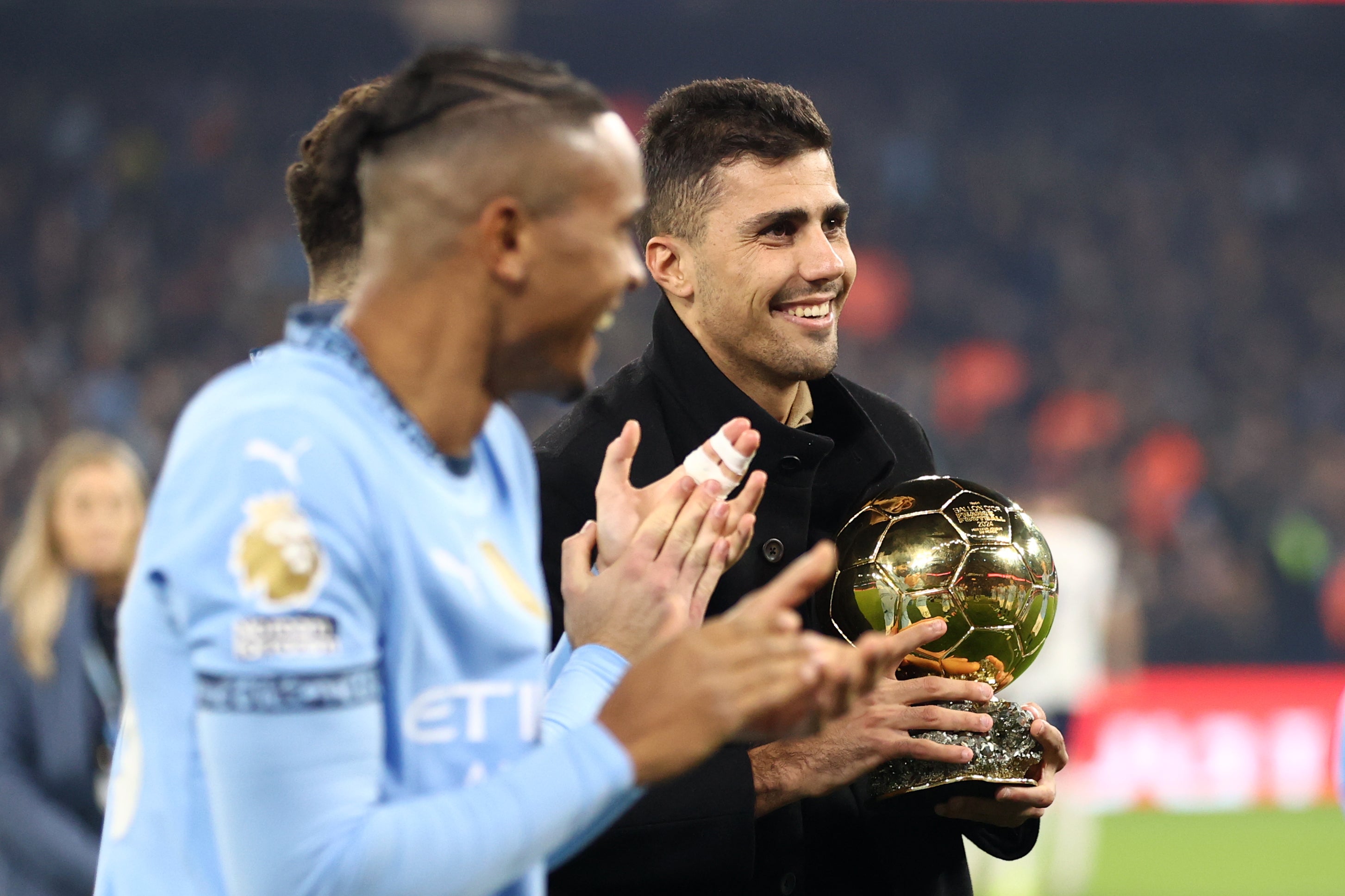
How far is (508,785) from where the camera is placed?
4.36 ft

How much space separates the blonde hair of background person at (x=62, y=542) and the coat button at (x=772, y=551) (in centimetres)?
244

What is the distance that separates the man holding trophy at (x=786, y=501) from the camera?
7.34 feet

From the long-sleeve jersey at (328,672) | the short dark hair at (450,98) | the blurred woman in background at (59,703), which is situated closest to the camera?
the long-sleeve jersey at (328,672)

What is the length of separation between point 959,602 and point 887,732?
0.22 metres

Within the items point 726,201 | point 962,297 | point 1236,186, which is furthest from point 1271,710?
point 726,201

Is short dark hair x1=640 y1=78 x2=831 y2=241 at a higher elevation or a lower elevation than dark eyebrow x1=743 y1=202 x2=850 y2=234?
higher

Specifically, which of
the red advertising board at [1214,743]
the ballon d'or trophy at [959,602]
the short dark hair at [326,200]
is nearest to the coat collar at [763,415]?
the ballon d'or trophy at [959,602]

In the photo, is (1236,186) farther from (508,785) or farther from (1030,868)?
(508,785)

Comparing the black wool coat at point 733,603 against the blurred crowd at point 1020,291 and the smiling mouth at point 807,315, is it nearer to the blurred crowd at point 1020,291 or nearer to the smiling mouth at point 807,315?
the smiling mouth at point 807,315

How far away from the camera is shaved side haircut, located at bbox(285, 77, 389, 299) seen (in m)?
1.60

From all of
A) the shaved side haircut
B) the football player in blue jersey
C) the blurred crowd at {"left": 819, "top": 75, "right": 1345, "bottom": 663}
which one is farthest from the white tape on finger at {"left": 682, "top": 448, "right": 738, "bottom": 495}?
the blurred crowd at {"left": 819, "top": 75, "right": 1345, "bottom": 663}

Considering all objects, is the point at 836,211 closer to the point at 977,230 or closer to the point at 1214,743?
the point at 1214,743

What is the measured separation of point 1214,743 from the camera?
36.4 ft

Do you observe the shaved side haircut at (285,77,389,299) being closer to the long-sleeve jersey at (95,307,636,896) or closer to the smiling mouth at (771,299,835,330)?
the long-sleeve jersey at (95,307,636,896)
